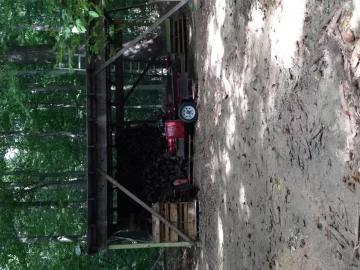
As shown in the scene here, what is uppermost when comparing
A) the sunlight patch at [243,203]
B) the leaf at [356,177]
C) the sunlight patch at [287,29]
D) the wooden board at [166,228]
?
the sunlight patch at [287,29]

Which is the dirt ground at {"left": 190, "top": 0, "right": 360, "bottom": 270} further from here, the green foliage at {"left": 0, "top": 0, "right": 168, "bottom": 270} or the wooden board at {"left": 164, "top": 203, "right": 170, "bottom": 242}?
the green foliage at {"left": 0, "top": 0, "right": 168, "bottom": 270}

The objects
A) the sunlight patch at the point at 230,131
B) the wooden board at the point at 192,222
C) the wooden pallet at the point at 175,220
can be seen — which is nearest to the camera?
the sunlight patch at the point at 230,131

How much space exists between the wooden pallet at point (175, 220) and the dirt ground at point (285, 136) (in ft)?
4.25

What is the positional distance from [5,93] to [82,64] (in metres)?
6.09

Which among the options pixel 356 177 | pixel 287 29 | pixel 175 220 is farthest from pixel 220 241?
pixel 356 177

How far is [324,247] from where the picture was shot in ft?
14.2

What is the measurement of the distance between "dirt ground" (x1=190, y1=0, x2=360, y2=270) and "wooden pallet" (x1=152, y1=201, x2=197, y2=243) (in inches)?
51.0

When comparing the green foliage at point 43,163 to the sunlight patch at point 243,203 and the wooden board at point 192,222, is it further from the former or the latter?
the sunlight patch at point 243,203

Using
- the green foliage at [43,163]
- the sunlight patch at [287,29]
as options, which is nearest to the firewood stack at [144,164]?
the green foliage at [43,163]

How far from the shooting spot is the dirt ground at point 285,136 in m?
4.04

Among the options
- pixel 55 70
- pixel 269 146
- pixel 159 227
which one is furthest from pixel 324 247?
pixel 55 70

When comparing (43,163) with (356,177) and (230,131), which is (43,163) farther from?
(356,177)

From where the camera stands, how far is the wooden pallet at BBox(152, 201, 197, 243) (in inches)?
400

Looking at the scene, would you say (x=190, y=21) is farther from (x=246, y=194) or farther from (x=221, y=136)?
(x=246, y=194)
